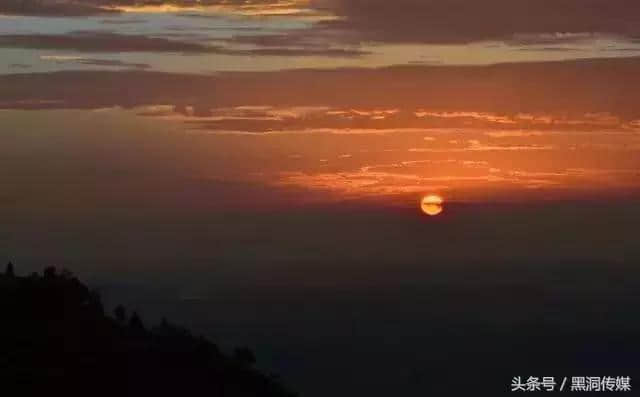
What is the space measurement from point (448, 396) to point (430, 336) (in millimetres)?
15926

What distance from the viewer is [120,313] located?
43.8 metres

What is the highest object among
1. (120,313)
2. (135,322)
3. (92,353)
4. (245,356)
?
(120,313)

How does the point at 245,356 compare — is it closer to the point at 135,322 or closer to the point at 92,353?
the point at 135,322

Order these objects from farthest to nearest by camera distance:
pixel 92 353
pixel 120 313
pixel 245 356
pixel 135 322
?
pixel 120 313, pixel 245 356, pixel 135 322, pixel 92 353

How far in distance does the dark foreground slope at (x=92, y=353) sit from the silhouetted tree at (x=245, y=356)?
0.03 meters

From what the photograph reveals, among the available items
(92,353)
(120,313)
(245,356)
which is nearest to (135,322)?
(120,313)

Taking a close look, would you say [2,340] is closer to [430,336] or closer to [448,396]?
[448,396]

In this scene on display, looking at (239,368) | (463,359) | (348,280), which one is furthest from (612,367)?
(348,280)

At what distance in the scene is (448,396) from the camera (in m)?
50.6

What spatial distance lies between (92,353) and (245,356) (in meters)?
5.37

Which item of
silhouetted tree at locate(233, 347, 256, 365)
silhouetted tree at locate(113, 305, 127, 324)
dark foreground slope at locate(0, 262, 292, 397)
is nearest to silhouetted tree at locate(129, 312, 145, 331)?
dark foreground slope at locate(0, 262, 292, 397)

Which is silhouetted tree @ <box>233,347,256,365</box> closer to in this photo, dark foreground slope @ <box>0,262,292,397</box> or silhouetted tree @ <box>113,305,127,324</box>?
dark foreground slope @ <box>0,262,292,397</box>

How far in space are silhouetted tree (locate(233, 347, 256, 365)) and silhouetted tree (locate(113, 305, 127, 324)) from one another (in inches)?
135

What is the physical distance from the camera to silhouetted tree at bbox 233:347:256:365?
4194 cm
